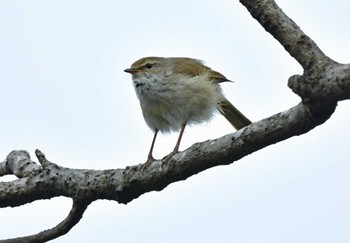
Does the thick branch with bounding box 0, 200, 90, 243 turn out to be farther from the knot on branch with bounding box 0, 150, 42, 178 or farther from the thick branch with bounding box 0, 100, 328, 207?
the knot on branch with bounding box 0, 150, 42, 178

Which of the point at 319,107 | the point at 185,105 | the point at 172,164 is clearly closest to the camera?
the point at 319,107

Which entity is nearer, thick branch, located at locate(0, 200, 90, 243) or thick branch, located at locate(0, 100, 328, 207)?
thick branch, located at locate(0, 100, 328, 207)

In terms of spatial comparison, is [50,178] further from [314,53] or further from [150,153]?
[314,53]

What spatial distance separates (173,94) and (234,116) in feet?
3.16

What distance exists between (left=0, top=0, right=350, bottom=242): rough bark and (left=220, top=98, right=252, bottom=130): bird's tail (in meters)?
2.66

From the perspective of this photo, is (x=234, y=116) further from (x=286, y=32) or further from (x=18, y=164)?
(x=286, y=32)

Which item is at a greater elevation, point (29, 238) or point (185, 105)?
point (185, 105)

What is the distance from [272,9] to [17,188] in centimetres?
223

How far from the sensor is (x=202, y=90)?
7.52 meters

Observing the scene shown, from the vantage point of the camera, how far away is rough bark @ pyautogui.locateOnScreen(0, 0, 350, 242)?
3934mm

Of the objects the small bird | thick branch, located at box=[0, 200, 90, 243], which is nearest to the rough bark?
thick branch, located at box=[0, 200, 90, 243]

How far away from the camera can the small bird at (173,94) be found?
24.1ft

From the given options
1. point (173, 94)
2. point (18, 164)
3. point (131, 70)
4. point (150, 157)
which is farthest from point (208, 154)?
point (131, 70)

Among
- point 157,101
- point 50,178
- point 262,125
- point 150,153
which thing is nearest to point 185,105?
point 157,101
